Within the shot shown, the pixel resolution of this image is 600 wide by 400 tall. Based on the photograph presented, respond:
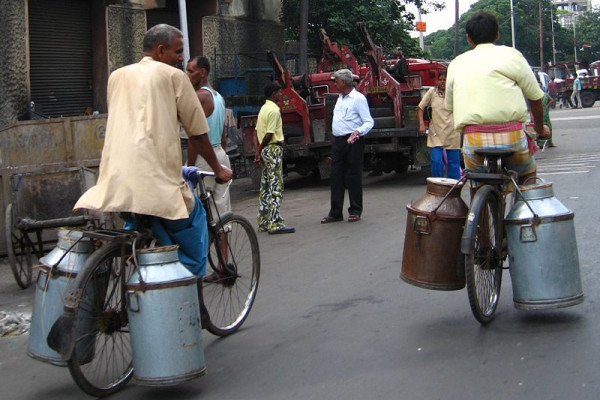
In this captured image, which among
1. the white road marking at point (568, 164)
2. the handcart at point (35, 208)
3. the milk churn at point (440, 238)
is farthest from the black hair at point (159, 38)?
the white road marking at point (568, 164)

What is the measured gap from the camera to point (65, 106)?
16875 millimetres

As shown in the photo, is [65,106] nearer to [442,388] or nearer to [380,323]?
[380,323]

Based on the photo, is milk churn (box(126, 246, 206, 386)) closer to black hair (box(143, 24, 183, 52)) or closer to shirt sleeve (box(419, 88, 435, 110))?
black hair (box(143, 24, 183, 52))

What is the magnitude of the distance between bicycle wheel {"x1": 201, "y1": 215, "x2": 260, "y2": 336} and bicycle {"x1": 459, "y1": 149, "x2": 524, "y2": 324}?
148 cm

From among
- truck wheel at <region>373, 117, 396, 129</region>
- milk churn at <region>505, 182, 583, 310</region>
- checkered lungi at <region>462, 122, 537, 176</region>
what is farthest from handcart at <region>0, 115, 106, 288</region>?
truck wheel at <region>373, 117, 396, 129</region>

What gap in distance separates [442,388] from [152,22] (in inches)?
637

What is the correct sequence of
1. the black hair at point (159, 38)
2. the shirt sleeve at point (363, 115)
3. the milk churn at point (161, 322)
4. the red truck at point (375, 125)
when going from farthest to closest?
the red truck at point (375, 125) < the shirt sleeve at point (363, 115) < the black hair at point (159, 38) < the milk churn at point (161, 322)

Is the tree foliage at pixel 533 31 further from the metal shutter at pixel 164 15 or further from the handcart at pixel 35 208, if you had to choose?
the handcart at pixel 35 208

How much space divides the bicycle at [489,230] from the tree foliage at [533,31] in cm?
6688

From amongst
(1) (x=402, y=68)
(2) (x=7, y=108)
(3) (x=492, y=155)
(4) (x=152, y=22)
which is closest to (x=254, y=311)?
(3) (x=492, y=155)

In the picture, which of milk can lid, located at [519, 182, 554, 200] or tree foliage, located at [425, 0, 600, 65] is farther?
tree foliage, located at [425, 0, 600, 65]

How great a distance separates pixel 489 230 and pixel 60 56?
1315 centimetres

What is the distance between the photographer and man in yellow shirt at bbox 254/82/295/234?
9.76 metres

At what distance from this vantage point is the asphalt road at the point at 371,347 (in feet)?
14.0
